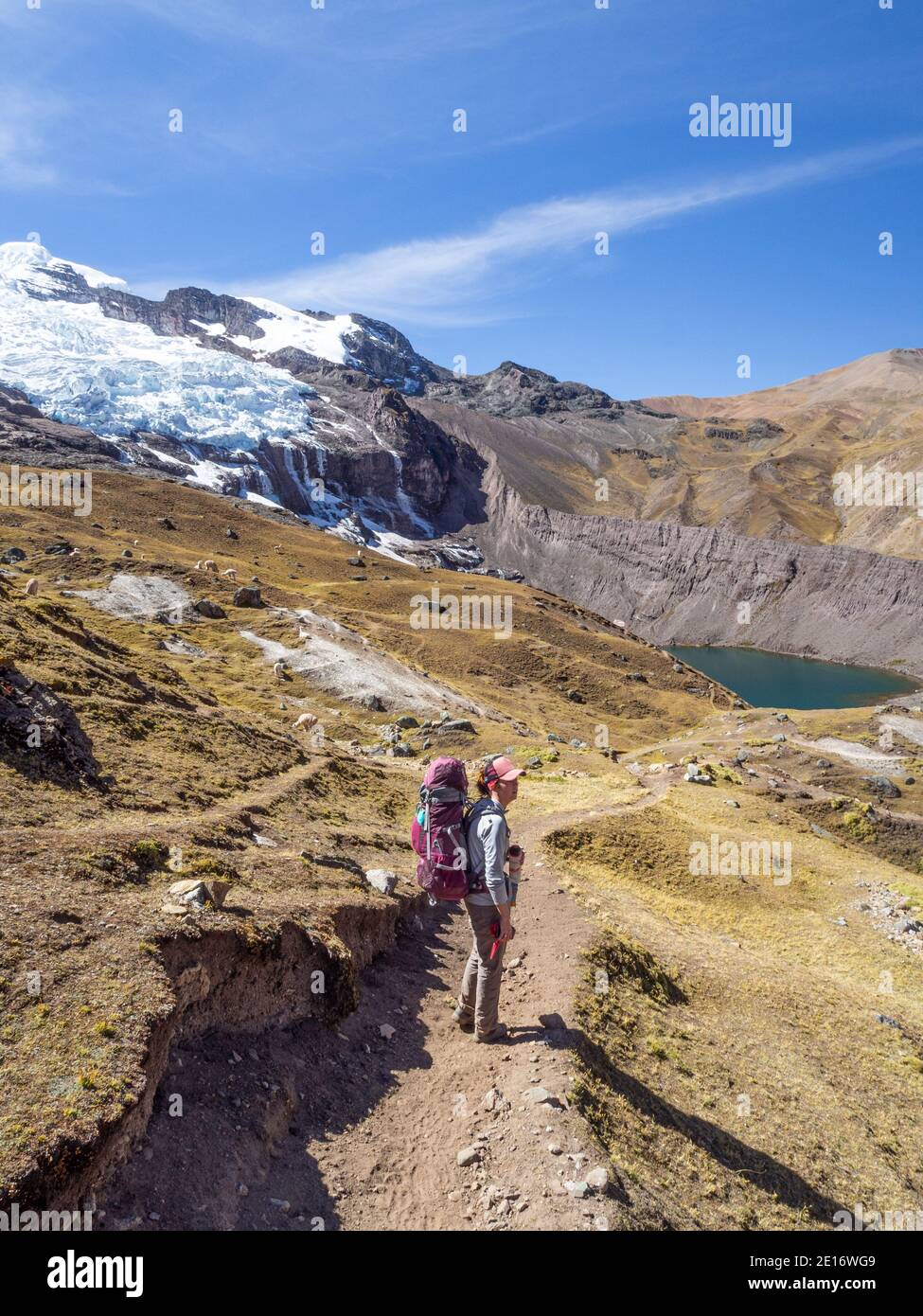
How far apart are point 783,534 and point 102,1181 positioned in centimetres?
20431

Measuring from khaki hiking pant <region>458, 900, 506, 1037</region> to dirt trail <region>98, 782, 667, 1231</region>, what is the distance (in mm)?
425

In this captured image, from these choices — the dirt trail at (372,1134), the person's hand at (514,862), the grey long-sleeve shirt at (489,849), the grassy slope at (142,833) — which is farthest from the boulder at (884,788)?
the grey long-sleeve shirt at (489,849)

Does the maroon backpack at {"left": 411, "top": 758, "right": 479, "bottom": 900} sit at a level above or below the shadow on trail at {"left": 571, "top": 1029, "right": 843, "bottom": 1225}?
above

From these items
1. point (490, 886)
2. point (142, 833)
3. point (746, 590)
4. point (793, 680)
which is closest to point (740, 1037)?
point (490, 886)

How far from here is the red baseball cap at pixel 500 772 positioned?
9.62 m

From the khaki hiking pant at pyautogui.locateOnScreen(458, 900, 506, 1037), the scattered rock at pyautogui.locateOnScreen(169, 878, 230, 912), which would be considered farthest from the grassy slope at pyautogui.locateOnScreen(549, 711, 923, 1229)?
the scattered rock at pyautogui.locateOnScreen(169, 878, 230, 912)

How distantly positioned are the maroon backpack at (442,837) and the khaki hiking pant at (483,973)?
0.52 metres

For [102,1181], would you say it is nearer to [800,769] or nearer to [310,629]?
[800,769]

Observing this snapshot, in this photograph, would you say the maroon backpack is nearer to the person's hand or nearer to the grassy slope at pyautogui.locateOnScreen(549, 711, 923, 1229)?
the person's hand

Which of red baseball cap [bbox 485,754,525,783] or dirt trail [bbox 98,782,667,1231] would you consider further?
red baseball cap [bbox 485,754,525,783]

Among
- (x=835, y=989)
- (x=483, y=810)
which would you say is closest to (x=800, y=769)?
(x=835, y=989)

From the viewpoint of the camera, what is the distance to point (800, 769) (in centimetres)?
4212

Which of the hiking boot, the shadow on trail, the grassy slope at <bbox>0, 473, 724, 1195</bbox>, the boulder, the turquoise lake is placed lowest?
the turquoise lake

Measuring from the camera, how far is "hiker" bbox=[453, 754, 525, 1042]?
923cm
